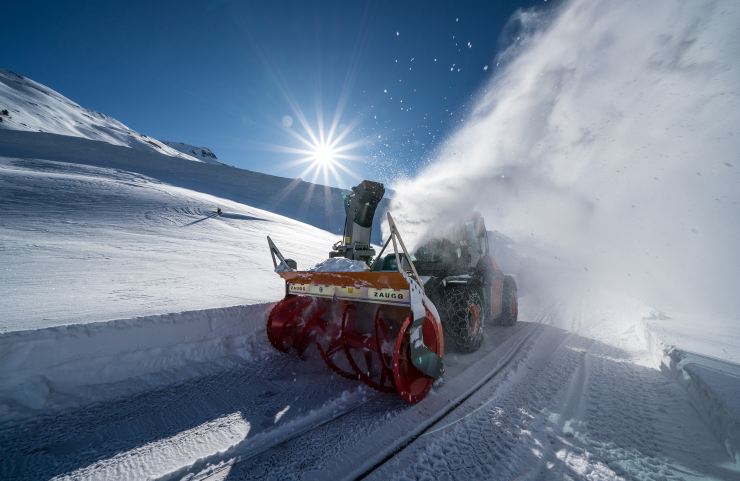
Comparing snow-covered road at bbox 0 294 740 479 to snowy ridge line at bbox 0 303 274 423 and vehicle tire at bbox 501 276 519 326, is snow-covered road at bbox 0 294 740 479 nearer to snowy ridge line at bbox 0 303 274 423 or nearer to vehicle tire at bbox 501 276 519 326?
snowy ridge line at bbox 0 303 274 423

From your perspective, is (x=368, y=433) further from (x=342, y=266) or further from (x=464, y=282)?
(x=464, y=282)

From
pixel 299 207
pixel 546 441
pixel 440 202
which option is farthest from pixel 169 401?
pixel 299 207

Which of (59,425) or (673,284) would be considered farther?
(673,284)

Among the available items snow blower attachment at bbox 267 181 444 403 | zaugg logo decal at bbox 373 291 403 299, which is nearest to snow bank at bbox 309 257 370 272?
snow blower attachment at bbox 267 181 444 403

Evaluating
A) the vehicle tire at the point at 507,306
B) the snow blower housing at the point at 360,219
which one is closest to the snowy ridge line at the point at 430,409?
the vehicle tire at the point at 507,306

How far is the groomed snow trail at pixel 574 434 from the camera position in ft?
6.17

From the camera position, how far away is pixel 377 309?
10.6 feet

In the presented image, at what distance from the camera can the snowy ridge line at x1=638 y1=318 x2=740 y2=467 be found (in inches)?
82.0

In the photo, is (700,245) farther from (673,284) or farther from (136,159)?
(136,159)

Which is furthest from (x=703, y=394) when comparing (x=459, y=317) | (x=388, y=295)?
(x=388, y=295)

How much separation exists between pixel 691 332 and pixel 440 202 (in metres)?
4.77

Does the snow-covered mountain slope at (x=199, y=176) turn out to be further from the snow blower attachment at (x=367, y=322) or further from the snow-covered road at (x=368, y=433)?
the snow-covered road at (x=368, y=433)

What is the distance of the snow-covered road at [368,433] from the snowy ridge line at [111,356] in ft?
0.58

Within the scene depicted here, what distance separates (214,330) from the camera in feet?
12.1
